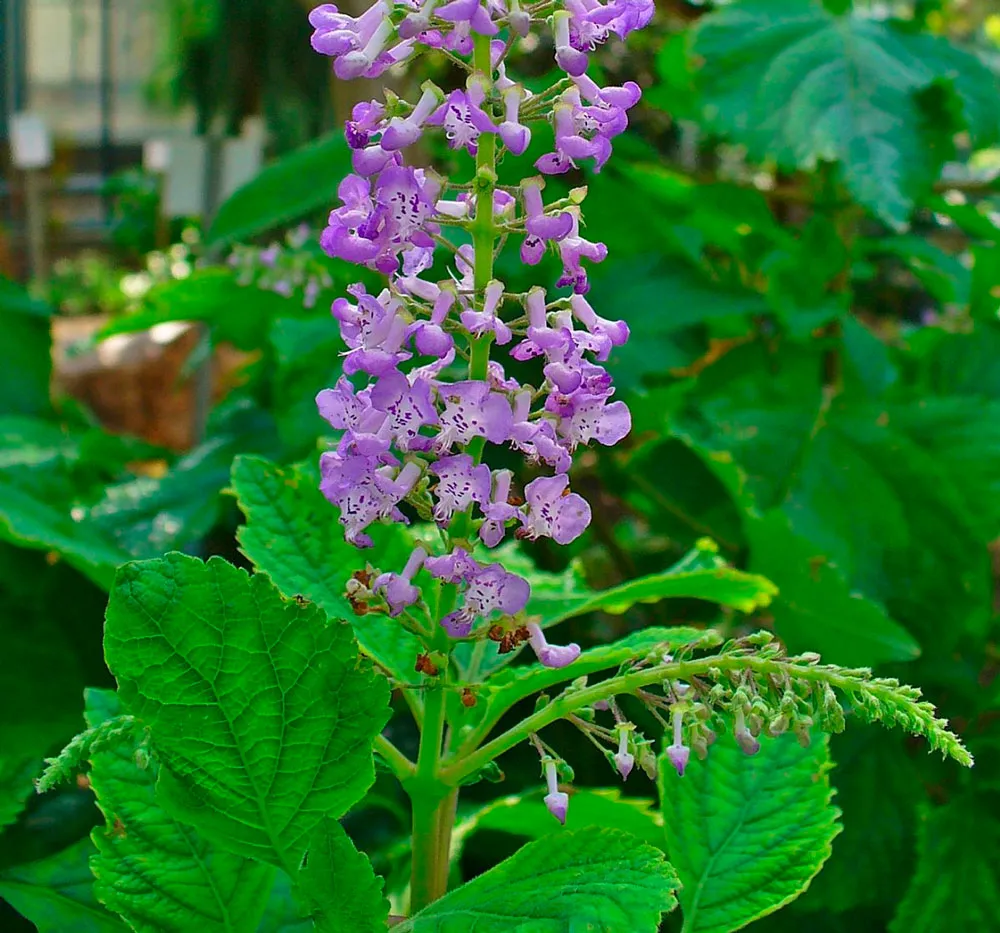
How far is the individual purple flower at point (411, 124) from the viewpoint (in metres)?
0.43

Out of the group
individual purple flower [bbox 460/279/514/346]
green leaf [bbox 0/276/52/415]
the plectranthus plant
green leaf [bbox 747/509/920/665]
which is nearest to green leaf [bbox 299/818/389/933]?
the plectranthus plant

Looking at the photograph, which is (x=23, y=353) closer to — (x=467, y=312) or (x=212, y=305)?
(x=212, y=305)

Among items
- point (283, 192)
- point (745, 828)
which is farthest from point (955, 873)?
point (283, 192)

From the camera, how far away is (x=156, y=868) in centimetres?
51

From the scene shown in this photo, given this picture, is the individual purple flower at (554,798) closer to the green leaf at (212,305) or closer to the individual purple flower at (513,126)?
the individual purple flower at (513,126)

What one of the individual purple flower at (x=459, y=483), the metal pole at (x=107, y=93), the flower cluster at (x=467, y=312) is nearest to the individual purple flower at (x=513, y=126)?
the flower cluster at (x=467, y=312)

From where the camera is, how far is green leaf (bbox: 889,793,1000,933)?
2.64 feet

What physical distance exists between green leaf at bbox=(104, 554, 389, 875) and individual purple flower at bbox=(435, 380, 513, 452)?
90 millimetres

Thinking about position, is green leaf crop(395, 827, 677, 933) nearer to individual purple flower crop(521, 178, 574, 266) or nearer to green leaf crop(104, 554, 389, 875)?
green leaf crop(104, 554, 389, 875)

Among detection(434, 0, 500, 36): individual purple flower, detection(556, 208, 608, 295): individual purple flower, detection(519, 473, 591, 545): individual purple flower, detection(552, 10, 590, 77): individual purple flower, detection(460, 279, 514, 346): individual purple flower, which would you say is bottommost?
detection(519, 473, 591, 545): individual purple flower

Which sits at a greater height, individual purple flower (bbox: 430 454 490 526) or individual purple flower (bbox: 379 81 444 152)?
individual purple flower (bbox: 379 81 444 152)

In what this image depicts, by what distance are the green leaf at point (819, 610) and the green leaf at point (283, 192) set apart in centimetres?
61

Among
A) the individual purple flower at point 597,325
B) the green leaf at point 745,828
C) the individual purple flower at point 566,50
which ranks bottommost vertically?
the green leaf at point 745,828

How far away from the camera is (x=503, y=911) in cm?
45
